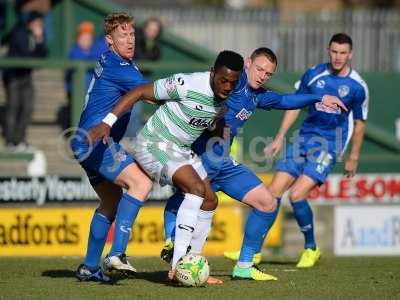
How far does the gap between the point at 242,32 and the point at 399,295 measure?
12050 millimetres

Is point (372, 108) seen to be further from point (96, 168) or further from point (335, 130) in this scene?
point (96, 168)

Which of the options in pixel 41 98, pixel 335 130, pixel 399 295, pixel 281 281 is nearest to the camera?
pixel 399 295

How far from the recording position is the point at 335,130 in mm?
12477

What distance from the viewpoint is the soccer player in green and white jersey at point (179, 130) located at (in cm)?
936

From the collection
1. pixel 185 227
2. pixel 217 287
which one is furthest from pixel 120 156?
pixel 217 287

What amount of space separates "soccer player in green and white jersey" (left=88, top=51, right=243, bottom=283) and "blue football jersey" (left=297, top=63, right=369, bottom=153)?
286 centimetres

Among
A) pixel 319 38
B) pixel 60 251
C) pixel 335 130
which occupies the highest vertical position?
pixel 319 38

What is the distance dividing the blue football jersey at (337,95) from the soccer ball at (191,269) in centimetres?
340

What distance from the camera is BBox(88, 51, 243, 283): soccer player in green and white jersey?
9359 millimetres

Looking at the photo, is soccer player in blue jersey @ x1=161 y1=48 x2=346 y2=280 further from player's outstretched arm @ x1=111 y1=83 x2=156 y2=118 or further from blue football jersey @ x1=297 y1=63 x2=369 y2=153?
blue football jersey @ x1=297 y1=63 x2=369 y2=153

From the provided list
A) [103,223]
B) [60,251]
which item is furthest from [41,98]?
[103,223]

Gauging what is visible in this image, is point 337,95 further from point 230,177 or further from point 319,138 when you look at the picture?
point 230,177

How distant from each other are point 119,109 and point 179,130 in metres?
0.66

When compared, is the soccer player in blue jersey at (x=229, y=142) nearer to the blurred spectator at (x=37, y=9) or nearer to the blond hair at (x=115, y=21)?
the blond hair at (x=115, y=21)
